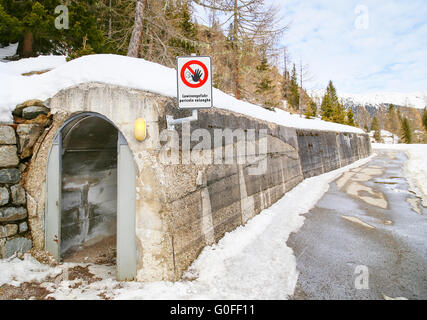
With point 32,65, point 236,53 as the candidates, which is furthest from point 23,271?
point 236,53

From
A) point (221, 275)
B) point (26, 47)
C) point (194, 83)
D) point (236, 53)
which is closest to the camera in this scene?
point (194, 83)

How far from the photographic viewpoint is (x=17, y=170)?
13.4 feet

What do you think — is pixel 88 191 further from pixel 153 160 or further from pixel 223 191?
pixel 223 191

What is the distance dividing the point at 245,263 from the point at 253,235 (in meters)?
1.17

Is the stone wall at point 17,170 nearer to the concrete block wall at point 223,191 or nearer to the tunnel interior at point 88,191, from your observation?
the tunnel interior at point 88,191

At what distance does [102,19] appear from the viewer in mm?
12586

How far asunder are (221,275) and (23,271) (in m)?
3.10

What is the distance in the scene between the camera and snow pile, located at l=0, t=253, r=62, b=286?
3523 mm

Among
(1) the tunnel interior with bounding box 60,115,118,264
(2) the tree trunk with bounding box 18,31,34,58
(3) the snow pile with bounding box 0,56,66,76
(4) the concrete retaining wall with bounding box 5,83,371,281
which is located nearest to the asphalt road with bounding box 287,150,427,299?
(4) the concrete retaining wall with bounding box 5,83,371,281

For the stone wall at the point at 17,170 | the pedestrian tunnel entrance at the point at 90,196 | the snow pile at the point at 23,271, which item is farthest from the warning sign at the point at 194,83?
the snow pile at the point at 23,271

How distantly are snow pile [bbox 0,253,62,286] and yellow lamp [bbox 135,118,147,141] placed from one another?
262cm

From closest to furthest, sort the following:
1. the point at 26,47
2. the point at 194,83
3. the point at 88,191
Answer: the point at 194,83, the point at 88,191, the point at 26,47
